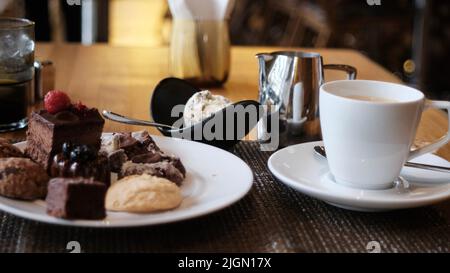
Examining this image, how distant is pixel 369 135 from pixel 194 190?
23 cm

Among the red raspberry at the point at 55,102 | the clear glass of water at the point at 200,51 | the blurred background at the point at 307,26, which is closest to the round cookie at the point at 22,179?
the red raspberry at the point at 55,102

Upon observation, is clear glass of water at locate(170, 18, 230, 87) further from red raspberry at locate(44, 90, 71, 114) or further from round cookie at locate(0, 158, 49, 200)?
round cookie at locate(0, 158, 49, 200)

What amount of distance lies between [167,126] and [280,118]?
21 cm

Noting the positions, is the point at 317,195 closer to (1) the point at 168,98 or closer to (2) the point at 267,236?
(2) the point at 267,236

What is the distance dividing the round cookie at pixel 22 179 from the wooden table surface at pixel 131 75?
34 cm

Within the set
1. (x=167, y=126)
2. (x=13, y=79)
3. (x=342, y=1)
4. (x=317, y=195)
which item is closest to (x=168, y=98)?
(x=167, y=126)

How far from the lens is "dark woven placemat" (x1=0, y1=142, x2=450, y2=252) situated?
72 cm

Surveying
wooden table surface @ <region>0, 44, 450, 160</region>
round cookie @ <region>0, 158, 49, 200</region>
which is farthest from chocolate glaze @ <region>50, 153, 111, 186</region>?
wooden table surface @ <region>0, 44, 450, 160</region>

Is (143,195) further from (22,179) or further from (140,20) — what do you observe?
(140,20)

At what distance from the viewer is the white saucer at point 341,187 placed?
770 millimetres

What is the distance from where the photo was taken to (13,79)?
1.11 m

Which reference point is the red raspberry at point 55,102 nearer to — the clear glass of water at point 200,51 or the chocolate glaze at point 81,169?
the chocolate glaze at point 81,169

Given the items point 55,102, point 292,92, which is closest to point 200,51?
point 292,92

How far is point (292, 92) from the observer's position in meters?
1.14
